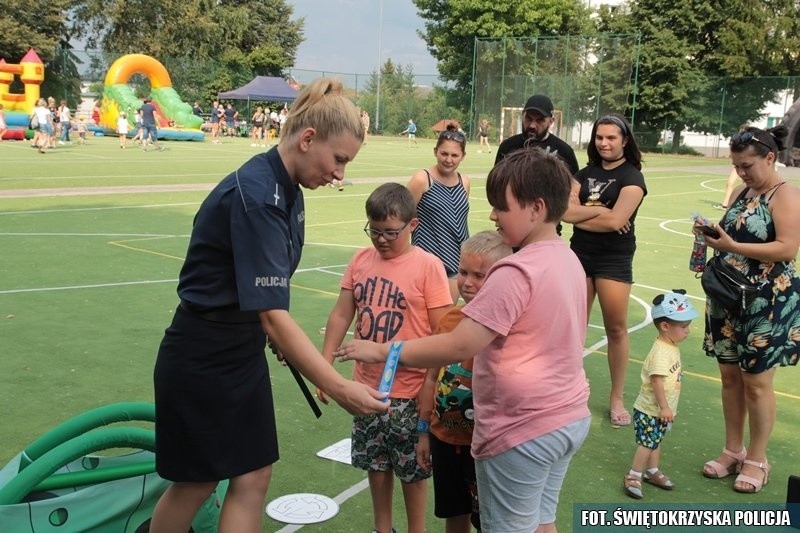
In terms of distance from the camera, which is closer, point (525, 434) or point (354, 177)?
point (525, 434)

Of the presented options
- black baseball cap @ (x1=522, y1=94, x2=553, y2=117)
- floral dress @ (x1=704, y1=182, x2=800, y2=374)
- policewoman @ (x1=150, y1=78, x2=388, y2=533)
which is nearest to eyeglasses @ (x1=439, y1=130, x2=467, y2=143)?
black baseball cap @ (x1=522, y1=94, x2=553, y2=117)

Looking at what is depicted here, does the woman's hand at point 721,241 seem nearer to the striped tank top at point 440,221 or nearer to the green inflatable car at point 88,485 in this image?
the striped tank top at point 440,221

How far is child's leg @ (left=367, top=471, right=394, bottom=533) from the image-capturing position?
12.8 ft

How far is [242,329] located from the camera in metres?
3.03

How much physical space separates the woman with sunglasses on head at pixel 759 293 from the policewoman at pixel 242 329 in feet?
9.13

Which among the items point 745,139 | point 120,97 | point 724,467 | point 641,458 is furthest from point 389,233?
point 120,97

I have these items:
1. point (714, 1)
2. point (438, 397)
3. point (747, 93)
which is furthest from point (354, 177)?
point (714, 1)

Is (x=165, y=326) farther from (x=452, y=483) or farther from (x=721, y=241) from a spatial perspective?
(x=721, y=241)

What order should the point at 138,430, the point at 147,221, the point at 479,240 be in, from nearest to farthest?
the point at 479,240 → the point at 138,430 → the point at 147,221

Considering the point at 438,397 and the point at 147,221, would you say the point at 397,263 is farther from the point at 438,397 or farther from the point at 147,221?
the point at 147,221

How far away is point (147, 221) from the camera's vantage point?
46.6 ft

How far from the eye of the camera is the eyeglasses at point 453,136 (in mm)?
6020

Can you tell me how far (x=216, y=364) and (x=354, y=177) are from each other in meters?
22.2

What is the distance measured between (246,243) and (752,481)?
3627mm
